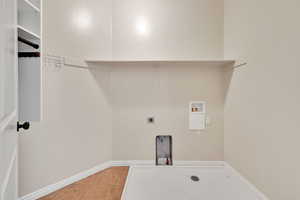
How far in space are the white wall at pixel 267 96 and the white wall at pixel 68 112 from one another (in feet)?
5.03

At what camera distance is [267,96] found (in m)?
1.44

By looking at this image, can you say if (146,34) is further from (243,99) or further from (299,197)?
(299,197)

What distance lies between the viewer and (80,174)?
6.68 ft

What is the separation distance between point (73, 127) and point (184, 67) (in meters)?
1.51

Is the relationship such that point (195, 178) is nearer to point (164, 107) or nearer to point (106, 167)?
point (164, 107)

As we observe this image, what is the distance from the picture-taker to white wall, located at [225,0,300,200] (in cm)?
118

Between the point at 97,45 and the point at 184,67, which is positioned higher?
the point at 97,45

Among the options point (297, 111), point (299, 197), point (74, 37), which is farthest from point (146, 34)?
point (299, 197)

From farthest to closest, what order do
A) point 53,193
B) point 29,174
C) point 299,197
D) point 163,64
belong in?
point 163,64 → point 53,193 → point 29,174 → point 299,197

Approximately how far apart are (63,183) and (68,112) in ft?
2.38

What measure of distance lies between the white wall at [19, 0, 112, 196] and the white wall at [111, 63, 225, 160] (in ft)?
Result: 0.63

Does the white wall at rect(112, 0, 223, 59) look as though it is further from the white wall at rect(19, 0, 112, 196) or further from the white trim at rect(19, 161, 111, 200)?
Answer: the white trim at rect(19, 161, 111, 200)

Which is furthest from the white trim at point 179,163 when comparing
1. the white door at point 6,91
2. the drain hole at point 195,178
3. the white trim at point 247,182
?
the white door at point 6,91

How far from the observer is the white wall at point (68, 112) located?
172 cm
